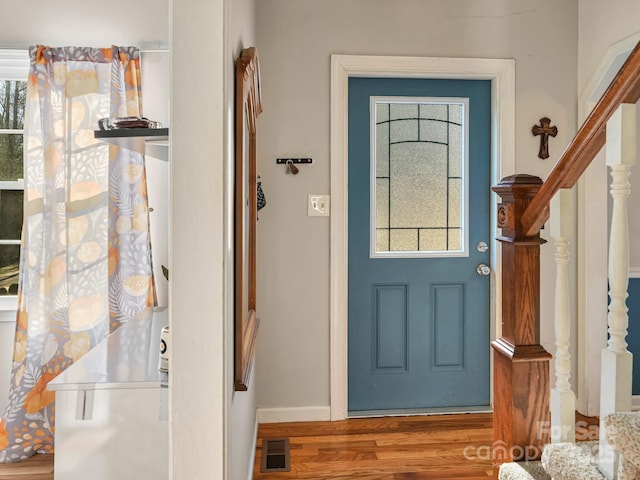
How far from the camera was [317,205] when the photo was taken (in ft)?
8.92

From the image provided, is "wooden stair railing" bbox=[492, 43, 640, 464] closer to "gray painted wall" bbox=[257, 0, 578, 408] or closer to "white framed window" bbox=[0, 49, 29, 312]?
"gray painted wall" bbox=[257, 0, 578, 408]

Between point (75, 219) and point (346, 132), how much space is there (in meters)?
1.48

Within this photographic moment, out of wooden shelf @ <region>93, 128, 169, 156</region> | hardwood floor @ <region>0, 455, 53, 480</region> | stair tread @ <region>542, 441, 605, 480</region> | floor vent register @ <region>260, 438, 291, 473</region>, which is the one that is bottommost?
hardwood floor @ <region>0, 455, 53, 480</region>

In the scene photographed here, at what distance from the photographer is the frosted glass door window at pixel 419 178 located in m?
2.83

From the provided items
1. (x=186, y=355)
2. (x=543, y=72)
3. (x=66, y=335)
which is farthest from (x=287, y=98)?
(x=186, y=355)

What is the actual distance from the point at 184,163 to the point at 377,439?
75.6 inches

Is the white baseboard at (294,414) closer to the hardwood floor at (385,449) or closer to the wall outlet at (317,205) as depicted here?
the hardwood floor at (385,449)

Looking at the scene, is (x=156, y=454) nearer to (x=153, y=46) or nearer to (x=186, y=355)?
(x=186, y=355)

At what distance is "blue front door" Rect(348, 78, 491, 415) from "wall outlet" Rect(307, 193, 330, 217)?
0.55 feet

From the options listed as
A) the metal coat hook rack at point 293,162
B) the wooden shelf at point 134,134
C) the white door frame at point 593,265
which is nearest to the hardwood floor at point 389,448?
the white door frame at point 593,265

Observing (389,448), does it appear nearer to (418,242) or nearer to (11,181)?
(418,242)

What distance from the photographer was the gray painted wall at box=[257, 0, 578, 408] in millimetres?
2686

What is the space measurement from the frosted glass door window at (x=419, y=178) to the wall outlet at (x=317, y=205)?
0.96 feet

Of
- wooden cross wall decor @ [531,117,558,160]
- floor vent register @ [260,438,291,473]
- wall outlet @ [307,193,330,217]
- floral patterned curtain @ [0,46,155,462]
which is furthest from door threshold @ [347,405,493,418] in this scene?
wooden cross wall decor @ [531,117,558,160]
